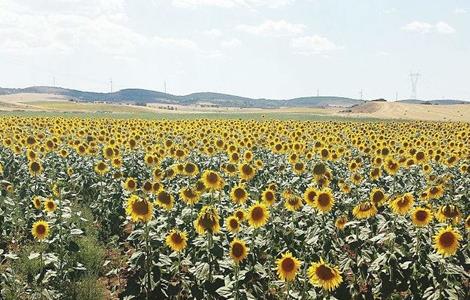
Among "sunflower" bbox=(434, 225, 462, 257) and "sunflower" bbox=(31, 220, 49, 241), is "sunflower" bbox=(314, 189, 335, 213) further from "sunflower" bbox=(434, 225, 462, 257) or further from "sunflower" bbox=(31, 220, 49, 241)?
"sunflower" bbox=(31, 220, 49, 241)

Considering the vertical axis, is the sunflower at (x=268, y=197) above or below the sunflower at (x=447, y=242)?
above

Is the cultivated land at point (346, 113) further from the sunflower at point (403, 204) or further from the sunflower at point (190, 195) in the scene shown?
the sunflower at point (403, 204)

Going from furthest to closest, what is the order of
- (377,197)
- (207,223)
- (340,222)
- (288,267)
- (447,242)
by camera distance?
1. (377,197)
2. (340,222)
3. (207,223)
4. (447,242)
5. (288,267)

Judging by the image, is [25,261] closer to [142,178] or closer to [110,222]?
[110,222]

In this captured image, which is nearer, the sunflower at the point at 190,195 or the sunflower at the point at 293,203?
the sunflower at the point at 190,195

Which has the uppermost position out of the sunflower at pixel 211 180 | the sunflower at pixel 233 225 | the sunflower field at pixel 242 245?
the sunflower at pixel 211 180

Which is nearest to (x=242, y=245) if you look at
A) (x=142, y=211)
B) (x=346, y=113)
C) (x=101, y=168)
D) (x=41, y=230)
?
(x=142, y=211)

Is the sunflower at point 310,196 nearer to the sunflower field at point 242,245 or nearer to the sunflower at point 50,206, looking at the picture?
the sunflower field at point 242,245

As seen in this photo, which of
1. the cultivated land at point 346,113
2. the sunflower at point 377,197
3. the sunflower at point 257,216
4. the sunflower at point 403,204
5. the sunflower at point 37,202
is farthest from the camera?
the cultivated land at point 346,113

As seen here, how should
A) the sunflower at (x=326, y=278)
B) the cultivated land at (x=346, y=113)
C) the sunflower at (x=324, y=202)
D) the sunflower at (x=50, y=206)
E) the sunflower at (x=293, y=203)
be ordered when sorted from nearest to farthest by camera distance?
1. the sunflower at (x=326, y=278)
2. the sunflower at (x=324, y=202)
3. the sunflower at (x=293, y=203)
4. the sunflower at (x=50, y=206)
5. the cultivated land at (x=346, y=113)

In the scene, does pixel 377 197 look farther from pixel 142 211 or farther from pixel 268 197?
pixel 142 211

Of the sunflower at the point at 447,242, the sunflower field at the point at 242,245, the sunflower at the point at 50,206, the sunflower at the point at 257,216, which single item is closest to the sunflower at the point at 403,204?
the sunflower field at the point at 242,245

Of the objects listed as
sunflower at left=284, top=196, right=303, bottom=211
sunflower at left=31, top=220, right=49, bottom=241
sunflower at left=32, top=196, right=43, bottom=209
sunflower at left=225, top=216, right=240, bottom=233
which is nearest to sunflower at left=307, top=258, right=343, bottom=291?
sunflower at left=225, top=216, right=240, bottom=233

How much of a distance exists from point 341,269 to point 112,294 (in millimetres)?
3400
